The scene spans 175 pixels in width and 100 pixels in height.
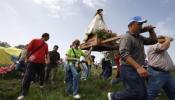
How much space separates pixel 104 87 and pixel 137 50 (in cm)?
848

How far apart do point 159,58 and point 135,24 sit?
7.70 ft

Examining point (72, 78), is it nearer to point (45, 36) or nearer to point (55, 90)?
point (55, 90)

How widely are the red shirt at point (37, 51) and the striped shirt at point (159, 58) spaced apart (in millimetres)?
3602

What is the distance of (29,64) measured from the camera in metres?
12.1

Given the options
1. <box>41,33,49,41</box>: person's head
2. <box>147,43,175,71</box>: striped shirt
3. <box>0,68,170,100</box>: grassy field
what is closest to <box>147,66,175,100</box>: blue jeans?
<box>147,43,175,71</box>: striped shirt

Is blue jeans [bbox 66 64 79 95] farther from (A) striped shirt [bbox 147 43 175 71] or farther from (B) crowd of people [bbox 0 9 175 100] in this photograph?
(A) striped shirt [bbox 147 43 175 71]

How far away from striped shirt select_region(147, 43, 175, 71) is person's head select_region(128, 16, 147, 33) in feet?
6.88

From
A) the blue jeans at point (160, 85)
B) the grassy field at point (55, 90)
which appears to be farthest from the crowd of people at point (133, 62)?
the grassy field at point (55, 90)

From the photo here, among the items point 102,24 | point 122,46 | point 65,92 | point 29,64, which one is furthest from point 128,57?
point 102,24

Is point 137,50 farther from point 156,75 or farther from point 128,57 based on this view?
point 156,75

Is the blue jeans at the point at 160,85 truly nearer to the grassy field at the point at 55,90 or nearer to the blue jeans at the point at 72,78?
the grassy field at the point at 55,90

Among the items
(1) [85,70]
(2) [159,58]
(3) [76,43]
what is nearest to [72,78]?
(3) [76,43]

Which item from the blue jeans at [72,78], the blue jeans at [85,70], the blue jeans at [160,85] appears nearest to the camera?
the blue jeans at [160,85]

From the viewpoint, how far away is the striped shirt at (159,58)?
9930 millimetres
